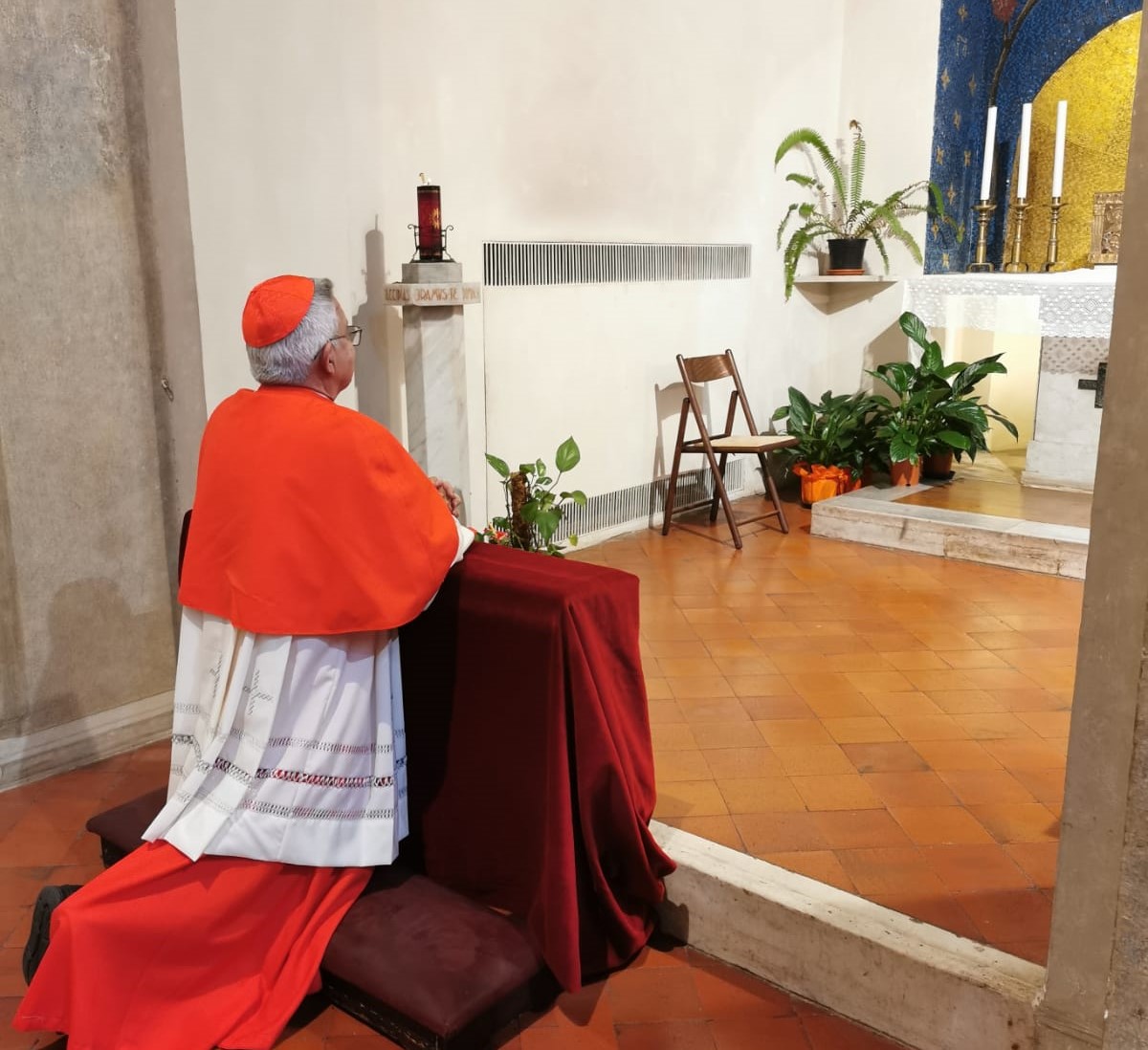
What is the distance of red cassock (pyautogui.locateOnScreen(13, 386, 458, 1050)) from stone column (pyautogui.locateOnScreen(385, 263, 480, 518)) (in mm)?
1969

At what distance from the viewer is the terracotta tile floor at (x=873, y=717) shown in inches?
106

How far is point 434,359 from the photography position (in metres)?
4.29

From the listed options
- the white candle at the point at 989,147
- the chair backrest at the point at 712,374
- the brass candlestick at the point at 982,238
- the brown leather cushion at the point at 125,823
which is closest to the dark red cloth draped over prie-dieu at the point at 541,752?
the brown leather cushion at the point at 125,823

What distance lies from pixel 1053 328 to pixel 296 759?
5260 mm

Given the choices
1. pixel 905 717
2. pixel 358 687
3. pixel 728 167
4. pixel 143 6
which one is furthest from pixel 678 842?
pixel 728 167

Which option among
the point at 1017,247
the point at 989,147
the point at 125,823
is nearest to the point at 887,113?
the point at 989,147

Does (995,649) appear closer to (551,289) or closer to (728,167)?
(551,289)

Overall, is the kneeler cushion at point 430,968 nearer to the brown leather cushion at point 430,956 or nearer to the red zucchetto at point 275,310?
the brown leather cushion at point 430,956

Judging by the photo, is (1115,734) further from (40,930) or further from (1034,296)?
(1034,296)

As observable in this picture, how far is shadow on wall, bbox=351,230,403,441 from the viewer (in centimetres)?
432

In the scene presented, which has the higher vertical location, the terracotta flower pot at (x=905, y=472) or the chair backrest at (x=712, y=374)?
the chair backrest at (x=712, y=374)

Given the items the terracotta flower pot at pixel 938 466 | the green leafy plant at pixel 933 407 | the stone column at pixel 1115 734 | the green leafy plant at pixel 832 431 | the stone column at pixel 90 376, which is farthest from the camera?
the terracotta flower pot at pixel 938 466

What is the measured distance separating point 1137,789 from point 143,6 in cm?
317

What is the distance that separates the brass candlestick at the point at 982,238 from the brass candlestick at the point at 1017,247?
0.13 meters
